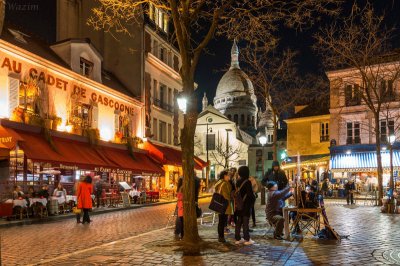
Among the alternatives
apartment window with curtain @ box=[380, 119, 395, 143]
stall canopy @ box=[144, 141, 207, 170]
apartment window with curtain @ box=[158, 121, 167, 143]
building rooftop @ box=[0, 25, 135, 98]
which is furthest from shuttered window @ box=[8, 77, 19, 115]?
apartment window with curtain @ box=[380, 119, 395, 143]

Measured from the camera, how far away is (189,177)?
34.2 ft

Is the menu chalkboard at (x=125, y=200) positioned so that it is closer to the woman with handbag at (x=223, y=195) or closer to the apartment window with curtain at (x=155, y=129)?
the apartment window with curtain at (x=155, y=129)

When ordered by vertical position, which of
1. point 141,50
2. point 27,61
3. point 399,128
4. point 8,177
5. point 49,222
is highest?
point 141,50

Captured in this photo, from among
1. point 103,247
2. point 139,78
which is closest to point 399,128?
point 139,78

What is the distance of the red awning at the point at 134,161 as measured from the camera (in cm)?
2802

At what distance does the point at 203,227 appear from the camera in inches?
566

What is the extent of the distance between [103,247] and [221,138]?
68211 millimetres

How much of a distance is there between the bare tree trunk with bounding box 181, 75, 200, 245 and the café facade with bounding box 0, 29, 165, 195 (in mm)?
11865

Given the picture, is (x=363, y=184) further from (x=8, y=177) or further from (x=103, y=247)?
(x=103, y=247)

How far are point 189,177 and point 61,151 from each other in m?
14.2

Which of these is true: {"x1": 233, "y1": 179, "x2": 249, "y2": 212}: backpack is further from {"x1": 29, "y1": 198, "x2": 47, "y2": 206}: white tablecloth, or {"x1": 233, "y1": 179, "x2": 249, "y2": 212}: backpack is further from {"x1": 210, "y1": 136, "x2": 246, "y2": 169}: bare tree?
{"x1": 210, "y1": 136, "x2": 246, "y2": 169}: bare tree

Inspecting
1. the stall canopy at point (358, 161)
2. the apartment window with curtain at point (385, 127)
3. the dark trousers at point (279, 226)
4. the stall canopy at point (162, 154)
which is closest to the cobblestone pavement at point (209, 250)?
the dark trousers at point (279, 226)

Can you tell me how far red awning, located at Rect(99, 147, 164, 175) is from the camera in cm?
2802

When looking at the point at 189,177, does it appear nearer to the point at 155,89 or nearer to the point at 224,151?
the point at 155,89
